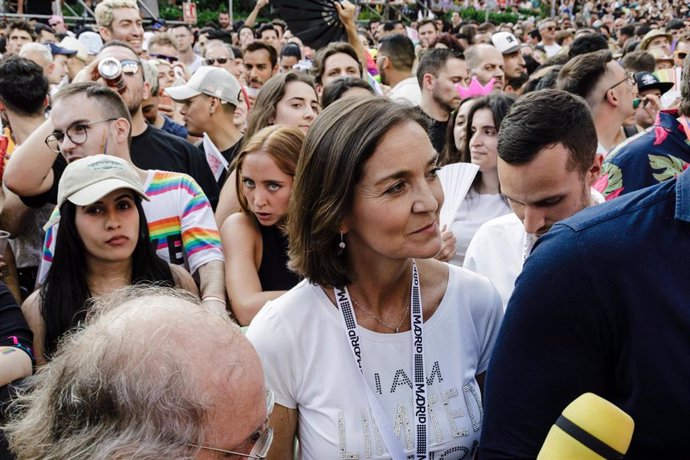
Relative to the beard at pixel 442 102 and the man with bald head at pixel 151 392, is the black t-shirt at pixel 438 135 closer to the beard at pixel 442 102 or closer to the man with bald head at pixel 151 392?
the beard at pixel 442 102

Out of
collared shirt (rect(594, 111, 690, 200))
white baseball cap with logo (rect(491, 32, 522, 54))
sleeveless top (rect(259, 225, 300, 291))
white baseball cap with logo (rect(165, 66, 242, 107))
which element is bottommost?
sleeveless top (rect(259, 225, 300, 291))

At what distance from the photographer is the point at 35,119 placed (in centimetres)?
450

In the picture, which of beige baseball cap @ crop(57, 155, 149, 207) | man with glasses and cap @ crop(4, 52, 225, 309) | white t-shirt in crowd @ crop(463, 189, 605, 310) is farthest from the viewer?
man with glasses and cap @ crop(4, 52, 225, 309)

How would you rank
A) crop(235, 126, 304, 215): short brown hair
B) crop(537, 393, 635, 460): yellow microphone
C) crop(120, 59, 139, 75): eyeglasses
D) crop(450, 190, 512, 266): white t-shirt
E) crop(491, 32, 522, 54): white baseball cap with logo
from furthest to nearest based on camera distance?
crop(491, 32, 522, 54): white baseball cap with logo < crop(120, 59, 139, 75): eyeglasses < crop(450, 190, 512, 266): white t-shirt < crop(235, 126, 304, 215): short brown hair < crop(537, 393, 635, 460): yellow microphone

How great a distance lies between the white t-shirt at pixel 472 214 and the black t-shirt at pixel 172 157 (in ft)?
5.11

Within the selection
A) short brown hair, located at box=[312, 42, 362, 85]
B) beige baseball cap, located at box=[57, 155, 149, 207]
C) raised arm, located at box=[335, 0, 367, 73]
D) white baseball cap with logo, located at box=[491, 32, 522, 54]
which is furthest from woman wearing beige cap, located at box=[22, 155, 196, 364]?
white baseball cap with logo, located at box=[491, 32, 522, 54]

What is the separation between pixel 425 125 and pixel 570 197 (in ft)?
2.11

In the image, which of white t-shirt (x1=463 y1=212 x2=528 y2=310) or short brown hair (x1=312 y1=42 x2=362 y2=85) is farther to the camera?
short brown hair (x1=312 y1=42 x2=362 y2=85)

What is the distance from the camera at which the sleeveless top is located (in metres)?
3.27

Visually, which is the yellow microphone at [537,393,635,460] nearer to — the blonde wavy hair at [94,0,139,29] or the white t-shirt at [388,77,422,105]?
the white t-shirt at [388,77,422,105]

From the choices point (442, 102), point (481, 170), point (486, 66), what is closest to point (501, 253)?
point (481, 170)

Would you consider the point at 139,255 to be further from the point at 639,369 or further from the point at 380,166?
the point at 639,369

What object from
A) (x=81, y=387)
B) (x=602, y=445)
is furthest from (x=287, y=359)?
(x=602, y=445)

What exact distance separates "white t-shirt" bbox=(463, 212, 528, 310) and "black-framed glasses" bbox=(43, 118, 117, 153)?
1982 millimetres
